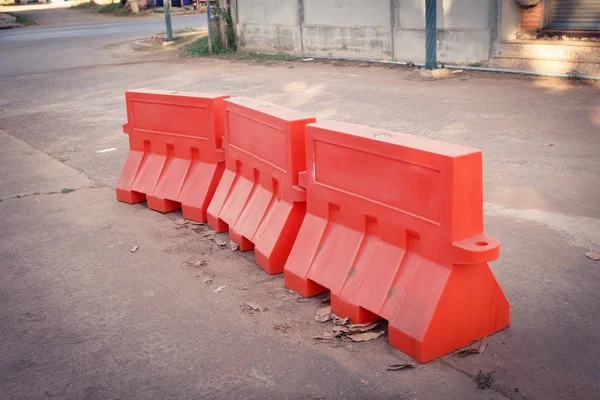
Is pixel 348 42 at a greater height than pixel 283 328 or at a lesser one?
Result: greater

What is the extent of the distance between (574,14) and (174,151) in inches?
446

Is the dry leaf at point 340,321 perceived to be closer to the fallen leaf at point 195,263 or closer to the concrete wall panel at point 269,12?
the fallen leaf at point 195,263

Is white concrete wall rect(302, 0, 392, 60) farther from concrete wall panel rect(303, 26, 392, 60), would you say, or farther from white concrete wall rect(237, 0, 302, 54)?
white concrete wall rect(237, 0, 302, 54)

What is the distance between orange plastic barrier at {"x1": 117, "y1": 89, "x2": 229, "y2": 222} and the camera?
269 inches

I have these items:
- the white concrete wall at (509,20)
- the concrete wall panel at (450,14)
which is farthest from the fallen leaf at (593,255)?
the concrete wall panel at (450,14)

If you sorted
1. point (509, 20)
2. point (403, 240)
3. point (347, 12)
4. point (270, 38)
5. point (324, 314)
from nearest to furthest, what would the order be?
1. point (403, 240)
2. point (324, 314)
3. point (509, 20)
4. point (347, 12)
5. point (270, 38)

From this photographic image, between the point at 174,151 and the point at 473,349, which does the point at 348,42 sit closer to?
the point at 174,151

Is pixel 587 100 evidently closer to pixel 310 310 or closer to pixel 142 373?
pixel 310 310

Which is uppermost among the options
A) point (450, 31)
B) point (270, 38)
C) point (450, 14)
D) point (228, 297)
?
point (450, 14)

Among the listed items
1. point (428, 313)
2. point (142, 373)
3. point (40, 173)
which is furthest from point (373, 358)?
point (40, 173)

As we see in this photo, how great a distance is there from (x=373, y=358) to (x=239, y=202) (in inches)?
96.0

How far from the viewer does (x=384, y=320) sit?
15.1 feet

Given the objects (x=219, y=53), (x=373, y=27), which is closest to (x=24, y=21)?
(x=219, y=53)

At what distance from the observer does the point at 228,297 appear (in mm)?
5141
